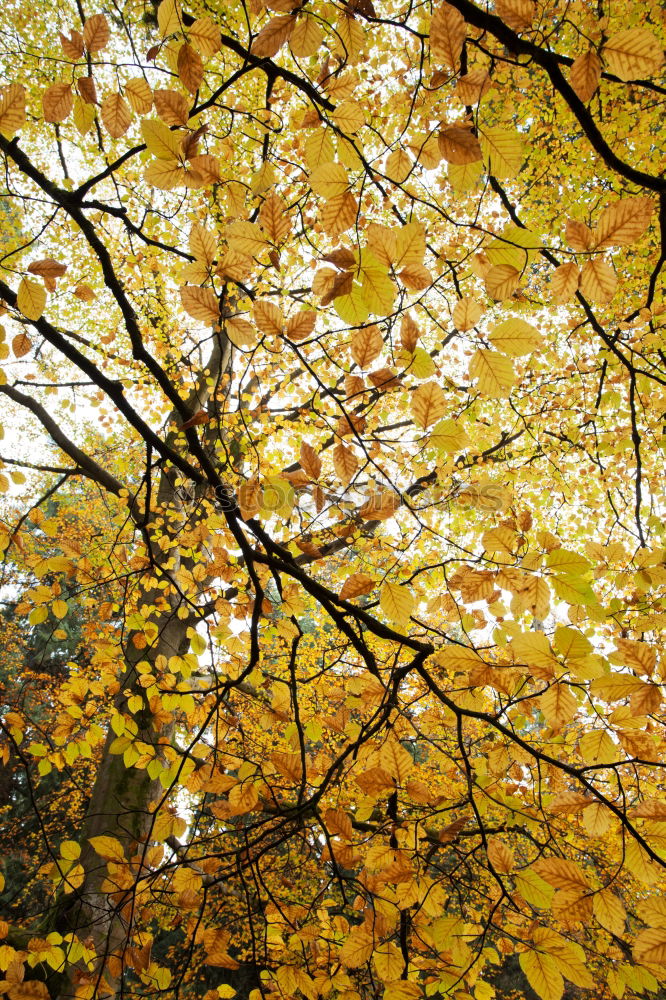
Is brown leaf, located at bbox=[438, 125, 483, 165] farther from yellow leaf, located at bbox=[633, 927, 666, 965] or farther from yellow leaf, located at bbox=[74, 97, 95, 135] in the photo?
yellow leaf, located at bbox=[633, 927, 666, 965]

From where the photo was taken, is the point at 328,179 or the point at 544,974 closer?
the point at 328,179

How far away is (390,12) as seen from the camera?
17.6 feet

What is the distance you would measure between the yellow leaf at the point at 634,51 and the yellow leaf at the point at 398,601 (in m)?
1.32

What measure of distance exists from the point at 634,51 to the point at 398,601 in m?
1.40

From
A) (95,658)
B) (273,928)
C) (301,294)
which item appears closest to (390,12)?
(301,294)

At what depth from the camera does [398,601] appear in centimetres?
151

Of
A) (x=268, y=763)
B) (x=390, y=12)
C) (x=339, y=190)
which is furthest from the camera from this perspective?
(x=390, y=12)

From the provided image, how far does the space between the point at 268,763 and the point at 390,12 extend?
7.27 metres


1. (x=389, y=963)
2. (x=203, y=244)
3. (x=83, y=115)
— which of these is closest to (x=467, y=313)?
(x=203, y=244)

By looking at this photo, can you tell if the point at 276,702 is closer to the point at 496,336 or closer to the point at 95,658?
the point at 95,658

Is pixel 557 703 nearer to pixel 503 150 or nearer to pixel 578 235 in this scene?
pixel 578 235

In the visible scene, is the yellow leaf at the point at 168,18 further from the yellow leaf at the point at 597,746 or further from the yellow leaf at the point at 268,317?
the yellow leaf at the point at 597,746

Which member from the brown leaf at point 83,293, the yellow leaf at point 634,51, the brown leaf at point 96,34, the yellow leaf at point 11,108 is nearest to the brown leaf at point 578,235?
the yellow leaf at point 634,51

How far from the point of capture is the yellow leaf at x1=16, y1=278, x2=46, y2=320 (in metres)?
1.42
